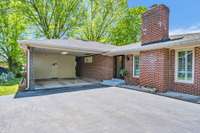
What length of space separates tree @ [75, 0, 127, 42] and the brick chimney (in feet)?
56.9


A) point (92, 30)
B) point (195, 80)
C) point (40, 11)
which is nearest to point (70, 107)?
point (195, 80)

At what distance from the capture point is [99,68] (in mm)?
16094

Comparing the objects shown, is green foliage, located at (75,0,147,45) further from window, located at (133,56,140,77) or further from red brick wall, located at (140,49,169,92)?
red brick wall, located at (140,49,169,92)

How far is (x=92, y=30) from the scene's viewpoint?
93.8 feet

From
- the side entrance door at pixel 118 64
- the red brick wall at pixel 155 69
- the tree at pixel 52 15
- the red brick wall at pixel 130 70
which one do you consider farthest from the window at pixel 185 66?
the tree at pixel 52 15

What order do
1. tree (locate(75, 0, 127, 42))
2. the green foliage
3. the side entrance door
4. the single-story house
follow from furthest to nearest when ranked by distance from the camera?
the green foliage < tree (locate(75, 0, 127, 42)) < the side entrance door < the single-story house

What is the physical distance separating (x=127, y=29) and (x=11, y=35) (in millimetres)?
17373

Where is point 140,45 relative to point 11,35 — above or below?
below

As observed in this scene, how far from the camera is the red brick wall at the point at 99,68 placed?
1504 centimetres

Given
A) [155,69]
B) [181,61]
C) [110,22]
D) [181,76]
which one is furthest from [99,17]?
[181,76]

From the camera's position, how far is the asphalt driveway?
14.6 ft

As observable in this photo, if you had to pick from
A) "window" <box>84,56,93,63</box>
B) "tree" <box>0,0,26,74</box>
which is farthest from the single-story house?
"tree" <box>0,0,26,74</box>

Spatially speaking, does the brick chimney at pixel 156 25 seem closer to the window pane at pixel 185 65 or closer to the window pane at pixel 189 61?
the window pane at pixel 185 65

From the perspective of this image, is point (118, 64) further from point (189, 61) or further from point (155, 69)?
point (189, 61)
